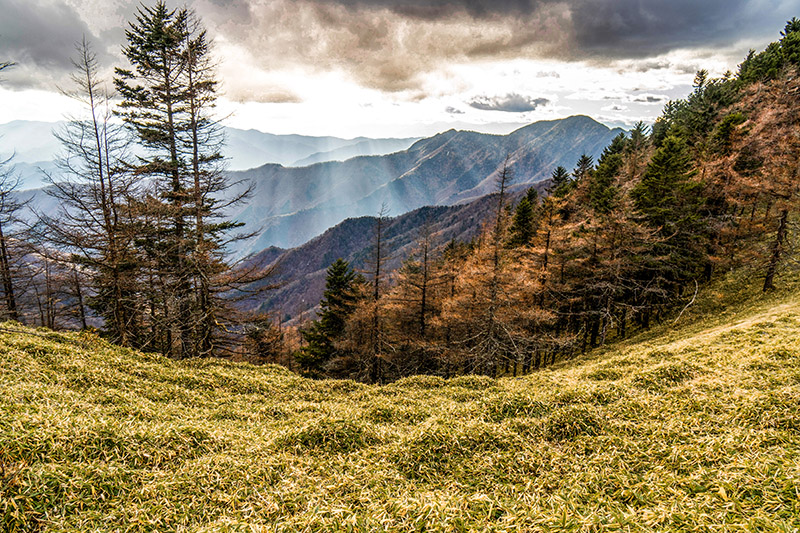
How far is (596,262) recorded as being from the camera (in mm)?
22453

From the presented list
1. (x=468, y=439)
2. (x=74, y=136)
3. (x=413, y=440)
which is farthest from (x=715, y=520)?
(x=74, y=136)

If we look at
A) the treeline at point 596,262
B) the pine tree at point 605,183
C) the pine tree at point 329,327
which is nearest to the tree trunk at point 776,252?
the treeline at point 596,262

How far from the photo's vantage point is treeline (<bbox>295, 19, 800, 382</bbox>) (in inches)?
785

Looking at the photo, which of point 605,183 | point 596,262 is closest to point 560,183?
point 605,183

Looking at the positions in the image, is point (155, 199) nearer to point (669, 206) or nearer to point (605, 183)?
point (669, 206)

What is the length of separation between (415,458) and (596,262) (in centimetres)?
2232

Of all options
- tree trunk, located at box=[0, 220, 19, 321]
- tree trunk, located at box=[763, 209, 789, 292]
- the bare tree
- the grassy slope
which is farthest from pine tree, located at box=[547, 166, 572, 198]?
tree trunk, located at box=[0, 220, 19, 321]

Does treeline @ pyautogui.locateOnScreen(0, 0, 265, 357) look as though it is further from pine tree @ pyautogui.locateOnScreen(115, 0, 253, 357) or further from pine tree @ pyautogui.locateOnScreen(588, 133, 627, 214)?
pine tree @ pyautogui.locateOnScreen(588, 133, 627, 214)

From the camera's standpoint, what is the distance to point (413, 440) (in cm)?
530

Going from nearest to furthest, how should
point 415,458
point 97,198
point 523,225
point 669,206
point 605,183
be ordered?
point 415,458
point 97,198
point 669,206
point 523,225
point 605,183

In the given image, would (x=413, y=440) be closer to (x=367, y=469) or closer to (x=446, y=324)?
(x=367, y=469)

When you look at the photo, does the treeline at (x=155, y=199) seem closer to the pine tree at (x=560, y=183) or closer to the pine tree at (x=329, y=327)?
the pine tree at (x=329, y=327)

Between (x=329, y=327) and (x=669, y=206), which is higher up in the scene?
(x=669, y=206)

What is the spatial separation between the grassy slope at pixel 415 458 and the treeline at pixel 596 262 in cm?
1341
